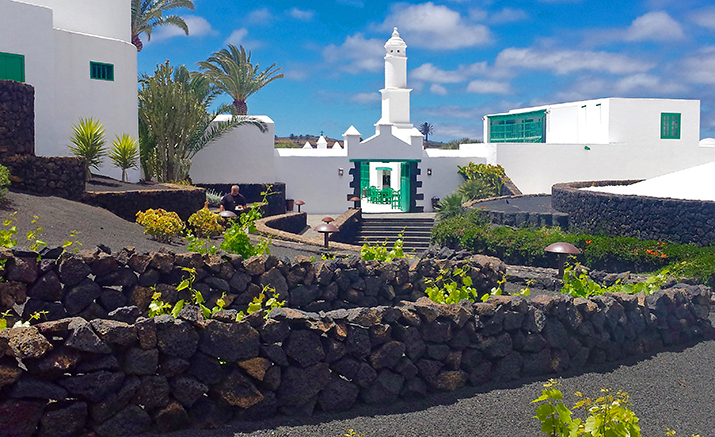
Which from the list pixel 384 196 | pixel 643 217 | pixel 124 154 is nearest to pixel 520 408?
pixel 643 217

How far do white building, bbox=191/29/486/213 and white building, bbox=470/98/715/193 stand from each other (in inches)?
79.4

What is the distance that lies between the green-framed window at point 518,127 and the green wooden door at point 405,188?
9.81m

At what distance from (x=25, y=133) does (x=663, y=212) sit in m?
13.0

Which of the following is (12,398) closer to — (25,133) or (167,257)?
(167,257)

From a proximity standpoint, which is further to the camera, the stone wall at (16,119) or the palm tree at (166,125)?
the palm tree at (166,125)

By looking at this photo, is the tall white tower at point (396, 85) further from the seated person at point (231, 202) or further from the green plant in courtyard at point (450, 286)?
the green plant in courtyard at point (450, 286)

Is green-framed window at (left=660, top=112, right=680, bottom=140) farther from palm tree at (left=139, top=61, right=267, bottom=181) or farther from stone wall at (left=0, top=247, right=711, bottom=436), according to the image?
stone wall at (left=0, top=247, right=711, bottom=436)

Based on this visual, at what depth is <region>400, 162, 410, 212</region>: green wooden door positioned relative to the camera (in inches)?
1003

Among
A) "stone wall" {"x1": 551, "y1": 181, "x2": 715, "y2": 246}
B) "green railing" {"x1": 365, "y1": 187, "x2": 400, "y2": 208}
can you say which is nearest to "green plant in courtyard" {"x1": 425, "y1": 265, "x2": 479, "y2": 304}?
"stone wall" {"x1": 551, "y1": 181, "x2": 715, "y2": 246}

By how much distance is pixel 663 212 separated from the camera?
12086 millimetres

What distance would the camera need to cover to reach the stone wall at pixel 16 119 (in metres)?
11.7

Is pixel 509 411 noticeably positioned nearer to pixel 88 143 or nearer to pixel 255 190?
pixel 88 143

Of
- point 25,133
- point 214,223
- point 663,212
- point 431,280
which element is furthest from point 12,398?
point 663,212

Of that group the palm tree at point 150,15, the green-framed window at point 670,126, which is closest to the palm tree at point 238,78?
the palm tree at point 150,15
